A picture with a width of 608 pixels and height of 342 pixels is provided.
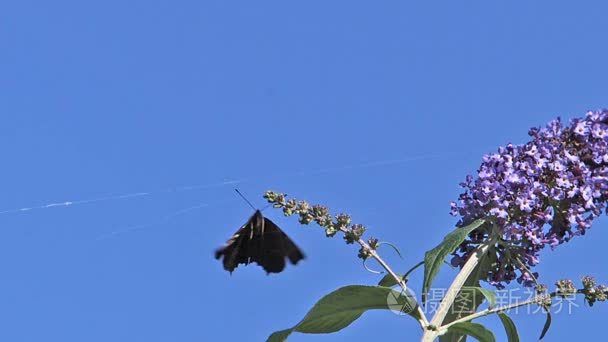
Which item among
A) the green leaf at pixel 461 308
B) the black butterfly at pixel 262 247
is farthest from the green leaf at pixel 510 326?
the black butterfly at pixel 262 247

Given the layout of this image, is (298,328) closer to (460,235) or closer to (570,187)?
(460,235)

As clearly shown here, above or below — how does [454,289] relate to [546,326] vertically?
above

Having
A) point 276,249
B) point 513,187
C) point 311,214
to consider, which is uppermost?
point 276,249

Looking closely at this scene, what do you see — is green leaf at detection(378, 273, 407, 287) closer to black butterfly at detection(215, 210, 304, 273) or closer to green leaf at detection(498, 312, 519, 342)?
green leaf at detection(498, 312, 519, 342)

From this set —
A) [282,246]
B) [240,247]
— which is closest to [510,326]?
[282,246]

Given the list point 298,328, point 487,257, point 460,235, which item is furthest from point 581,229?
point 298,328

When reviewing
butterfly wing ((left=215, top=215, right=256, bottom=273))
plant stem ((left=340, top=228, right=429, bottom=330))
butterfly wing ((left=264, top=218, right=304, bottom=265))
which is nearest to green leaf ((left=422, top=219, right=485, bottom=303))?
plant stem ((left=340, top=228, right=429, bottom=330))

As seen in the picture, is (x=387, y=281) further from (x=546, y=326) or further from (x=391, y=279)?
(x=546, y=326)

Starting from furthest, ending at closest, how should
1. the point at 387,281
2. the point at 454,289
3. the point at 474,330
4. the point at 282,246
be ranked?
1. the point at 282,246
2. the point at 387,281
3. the point at 454,289
4. the point at 474,330
